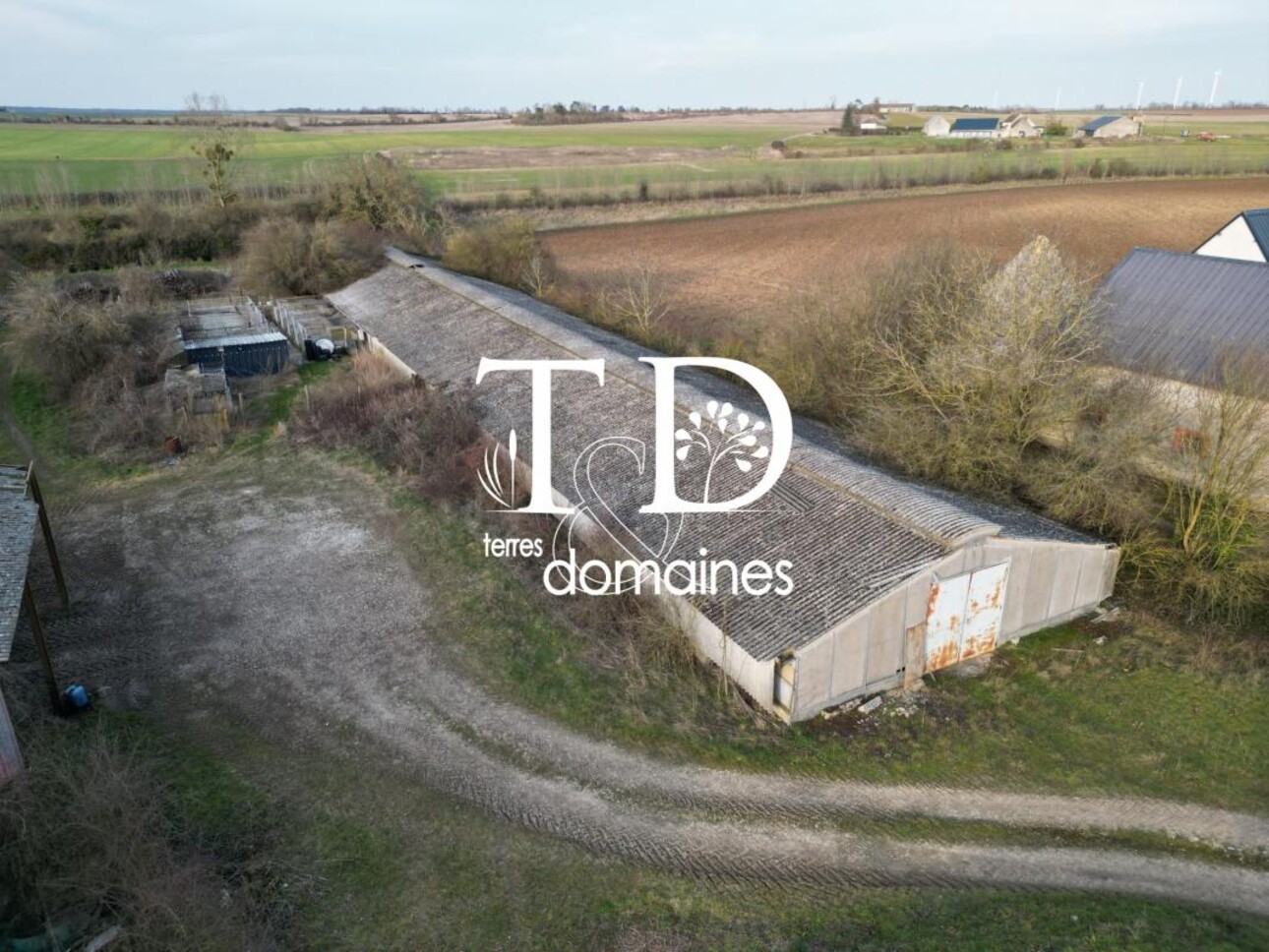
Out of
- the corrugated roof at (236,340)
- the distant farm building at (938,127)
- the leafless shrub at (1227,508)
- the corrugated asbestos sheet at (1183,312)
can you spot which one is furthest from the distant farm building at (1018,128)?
the leafless shrub at (1227,508)

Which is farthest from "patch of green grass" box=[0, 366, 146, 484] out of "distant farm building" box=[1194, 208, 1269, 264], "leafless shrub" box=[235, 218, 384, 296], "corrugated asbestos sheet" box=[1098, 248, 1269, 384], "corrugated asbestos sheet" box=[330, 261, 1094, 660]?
"distant farm building" box=[1194, 208, 1269, 264]

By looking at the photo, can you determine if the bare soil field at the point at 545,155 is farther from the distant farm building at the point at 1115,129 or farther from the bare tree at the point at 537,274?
the distant farm building at the point at 1115,129

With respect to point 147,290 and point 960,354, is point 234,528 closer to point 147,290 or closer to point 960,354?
point 960,354

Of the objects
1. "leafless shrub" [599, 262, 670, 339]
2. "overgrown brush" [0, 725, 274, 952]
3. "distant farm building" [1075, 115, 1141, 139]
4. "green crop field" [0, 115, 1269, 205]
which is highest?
"distant farm building" [1075, 115, 1141, 139]

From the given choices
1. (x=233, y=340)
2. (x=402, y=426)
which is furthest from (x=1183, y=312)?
(x=233, y=340)

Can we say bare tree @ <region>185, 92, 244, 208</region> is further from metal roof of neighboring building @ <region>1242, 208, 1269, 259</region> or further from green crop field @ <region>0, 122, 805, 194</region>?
metal roof of neighboring building @ <region>1242, 208, 1269, 259</region>

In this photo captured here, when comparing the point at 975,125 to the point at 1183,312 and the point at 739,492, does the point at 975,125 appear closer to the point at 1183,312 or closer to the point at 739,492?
the point at 1183,312

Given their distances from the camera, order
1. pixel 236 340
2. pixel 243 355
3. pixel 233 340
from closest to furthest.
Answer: pixel 243 355 → pixel 236 340 → pixel 233 340
